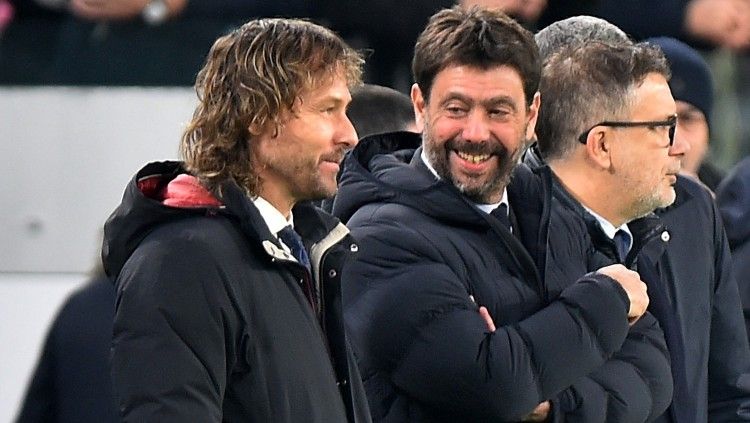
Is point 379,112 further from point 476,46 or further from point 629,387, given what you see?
point 629,387

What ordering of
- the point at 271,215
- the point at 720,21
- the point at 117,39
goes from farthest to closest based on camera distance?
the point at 720,21 < the point at 117,39 < the point at 271,215

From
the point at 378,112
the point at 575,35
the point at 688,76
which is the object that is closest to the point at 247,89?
the point at 575,35

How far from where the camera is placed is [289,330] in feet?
9.55

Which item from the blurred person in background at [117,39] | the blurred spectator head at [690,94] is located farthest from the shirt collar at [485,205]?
the blurred person in background at [117,39]

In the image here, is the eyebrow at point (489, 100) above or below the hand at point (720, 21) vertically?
above

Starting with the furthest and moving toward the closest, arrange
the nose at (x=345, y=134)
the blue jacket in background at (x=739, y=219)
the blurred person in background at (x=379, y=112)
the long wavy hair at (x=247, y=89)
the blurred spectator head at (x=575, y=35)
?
the blue jacket in background at (x=739, y=219) → the blurred person in background at (x=379, y=112) → the blurred spectator head at (x=575, y=35) → the nose at (x=345, y=134) → the long wavy hair at (x=247, y=89)

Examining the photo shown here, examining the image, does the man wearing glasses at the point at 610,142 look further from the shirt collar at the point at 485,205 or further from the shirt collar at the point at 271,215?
the shirt collar at the point at 271,215

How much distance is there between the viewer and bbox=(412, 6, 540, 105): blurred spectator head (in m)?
3.63

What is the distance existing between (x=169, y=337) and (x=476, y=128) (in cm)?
106

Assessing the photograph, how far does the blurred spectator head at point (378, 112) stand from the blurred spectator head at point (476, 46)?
0.69 meters

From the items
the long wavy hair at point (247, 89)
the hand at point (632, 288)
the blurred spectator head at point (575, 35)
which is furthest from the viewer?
the blurred spectator head at point (575, 35)

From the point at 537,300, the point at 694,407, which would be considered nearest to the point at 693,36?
the point at 694,407

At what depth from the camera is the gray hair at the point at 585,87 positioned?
13.0ft

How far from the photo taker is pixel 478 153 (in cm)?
360
